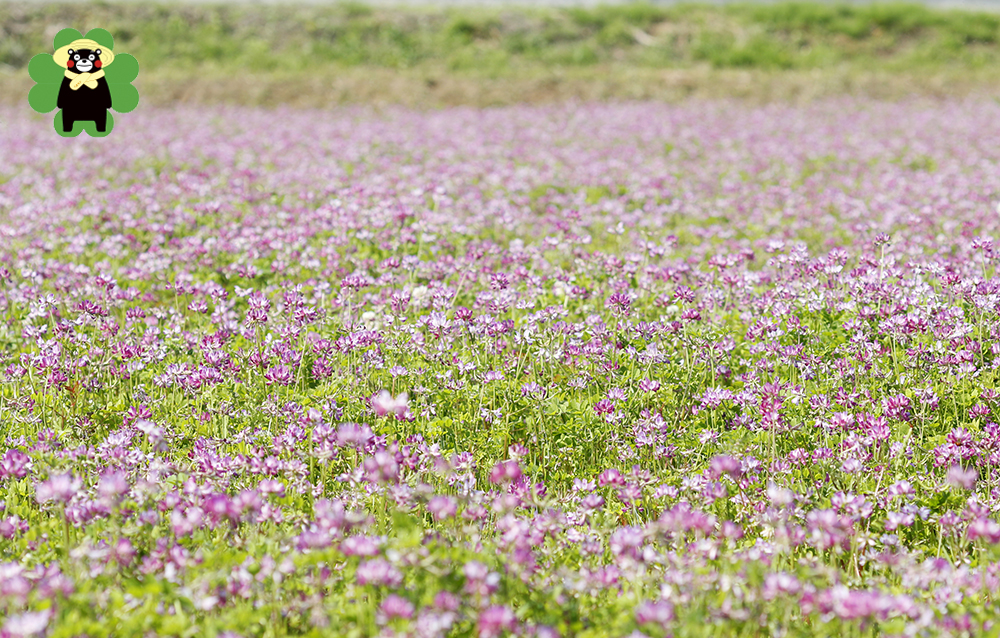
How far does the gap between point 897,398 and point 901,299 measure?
1.41 meters

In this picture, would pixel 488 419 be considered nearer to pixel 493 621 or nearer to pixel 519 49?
pixel 493 621

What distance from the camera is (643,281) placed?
281 inches

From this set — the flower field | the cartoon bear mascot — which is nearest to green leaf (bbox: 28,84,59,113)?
the cartoon bear mascot

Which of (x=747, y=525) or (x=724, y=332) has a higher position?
(x=724, y=332)

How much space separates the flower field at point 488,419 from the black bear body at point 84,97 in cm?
116

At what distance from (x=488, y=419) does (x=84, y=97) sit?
7.39m

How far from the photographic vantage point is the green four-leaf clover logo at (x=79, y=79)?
27.9ft

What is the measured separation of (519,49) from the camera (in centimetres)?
3525

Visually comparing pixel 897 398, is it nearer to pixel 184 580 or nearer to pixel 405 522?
pixel 405 522

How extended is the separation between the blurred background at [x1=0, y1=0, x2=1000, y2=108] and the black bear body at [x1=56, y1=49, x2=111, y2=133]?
54.7 feet

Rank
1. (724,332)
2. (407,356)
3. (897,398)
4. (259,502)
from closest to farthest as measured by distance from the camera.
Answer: (259,502) → (897,398) → (407,356) → (724,332)

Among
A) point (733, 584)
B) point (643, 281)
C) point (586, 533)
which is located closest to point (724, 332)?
point (643, 281)

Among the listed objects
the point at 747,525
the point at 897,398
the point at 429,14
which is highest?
the point at 429,14

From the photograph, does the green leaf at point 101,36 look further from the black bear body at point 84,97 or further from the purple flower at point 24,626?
the purple flower at point 24,626
